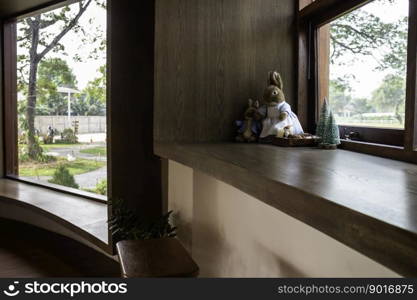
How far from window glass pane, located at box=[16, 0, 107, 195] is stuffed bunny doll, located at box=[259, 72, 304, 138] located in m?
1.35

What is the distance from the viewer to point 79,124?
291 cm

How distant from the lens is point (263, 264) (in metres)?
1.32

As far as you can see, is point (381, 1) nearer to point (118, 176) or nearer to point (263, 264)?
point (263, 264)

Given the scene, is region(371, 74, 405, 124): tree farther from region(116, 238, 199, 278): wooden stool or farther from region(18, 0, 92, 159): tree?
region(18, 0, 92, 159): tree

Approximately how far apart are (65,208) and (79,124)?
639 millimetres

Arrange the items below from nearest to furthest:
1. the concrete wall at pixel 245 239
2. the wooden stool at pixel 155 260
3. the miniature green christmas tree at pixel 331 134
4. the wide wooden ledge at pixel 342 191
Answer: the wide wooden ledge at pixel 342 191, the concrete wall at pixel 245 239, the wooden stool at pixel 155 260, the miniature green christmas tree at pixel 331 134

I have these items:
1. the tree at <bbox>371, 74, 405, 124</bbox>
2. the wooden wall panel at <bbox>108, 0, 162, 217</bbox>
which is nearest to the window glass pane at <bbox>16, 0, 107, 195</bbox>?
the wooden wall panel at <bbox>108, 0, 162, 217</bbox>

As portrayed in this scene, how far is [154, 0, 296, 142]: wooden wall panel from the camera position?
182cm

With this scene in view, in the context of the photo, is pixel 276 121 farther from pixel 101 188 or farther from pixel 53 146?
pixel 53 146

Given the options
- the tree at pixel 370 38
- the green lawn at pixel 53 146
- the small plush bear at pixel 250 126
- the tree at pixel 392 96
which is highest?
the tree at pixel 370 38

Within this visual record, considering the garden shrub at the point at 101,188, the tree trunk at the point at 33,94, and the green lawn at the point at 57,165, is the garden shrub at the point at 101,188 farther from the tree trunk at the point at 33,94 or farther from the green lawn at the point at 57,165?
the tree trunk at the point at 33,94

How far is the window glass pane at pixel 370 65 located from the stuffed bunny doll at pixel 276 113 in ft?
0.62

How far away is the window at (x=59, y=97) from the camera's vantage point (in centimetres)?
276

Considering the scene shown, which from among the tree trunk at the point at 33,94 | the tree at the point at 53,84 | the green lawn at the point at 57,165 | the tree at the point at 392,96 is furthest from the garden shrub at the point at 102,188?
the tree at the point at 392,96
